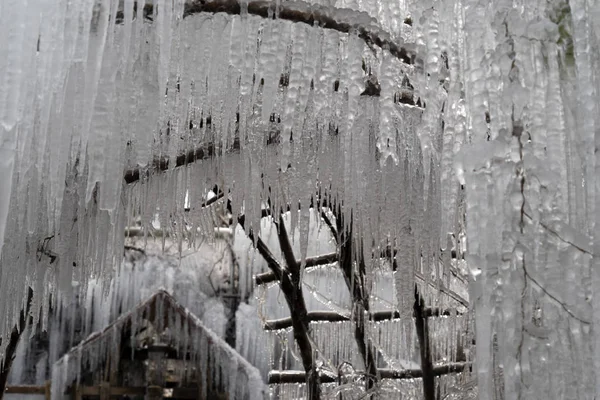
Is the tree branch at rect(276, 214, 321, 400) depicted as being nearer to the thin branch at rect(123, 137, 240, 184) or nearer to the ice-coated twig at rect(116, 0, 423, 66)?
the thin branch at rect(123, 137, 240, 184)

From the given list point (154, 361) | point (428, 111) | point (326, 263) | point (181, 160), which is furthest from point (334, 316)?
point (428, 111)

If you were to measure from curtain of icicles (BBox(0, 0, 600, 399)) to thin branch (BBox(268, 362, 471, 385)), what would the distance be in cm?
346

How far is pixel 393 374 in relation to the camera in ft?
27.7

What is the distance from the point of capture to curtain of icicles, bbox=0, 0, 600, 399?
196 centimetres

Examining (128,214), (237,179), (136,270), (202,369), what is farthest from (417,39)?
(136,270)

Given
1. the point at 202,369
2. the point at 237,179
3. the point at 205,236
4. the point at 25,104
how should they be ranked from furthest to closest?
the point at 202,369, the point at 205,236, the point at 237,179, the point at 25,104

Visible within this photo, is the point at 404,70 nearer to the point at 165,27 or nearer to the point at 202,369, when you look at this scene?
the point at 165,27

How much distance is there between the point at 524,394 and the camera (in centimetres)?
185

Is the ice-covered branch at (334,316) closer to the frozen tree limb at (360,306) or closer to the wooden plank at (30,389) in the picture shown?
the frozen tree limb at (360,306)

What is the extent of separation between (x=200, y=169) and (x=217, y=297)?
1005cm

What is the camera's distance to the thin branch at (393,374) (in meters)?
7.58

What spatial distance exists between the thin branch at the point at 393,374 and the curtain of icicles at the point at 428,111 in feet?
11.3

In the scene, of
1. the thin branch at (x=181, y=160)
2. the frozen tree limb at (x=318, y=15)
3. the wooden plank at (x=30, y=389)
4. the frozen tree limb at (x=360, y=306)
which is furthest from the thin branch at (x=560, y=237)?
the wooden plank at (x=30, y=389)

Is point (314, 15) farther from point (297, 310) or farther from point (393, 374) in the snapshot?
point (393, 374)
